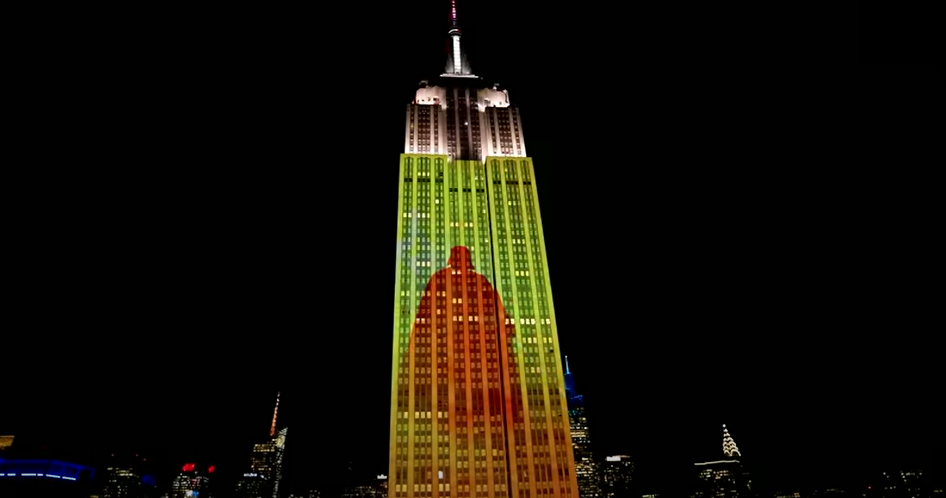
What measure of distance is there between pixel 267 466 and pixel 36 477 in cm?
6545

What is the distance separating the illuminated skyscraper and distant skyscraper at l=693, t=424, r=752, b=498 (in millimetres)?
62668

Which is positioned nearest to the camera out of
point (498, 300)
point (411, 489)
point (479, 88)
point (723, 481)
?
point (411, 489)

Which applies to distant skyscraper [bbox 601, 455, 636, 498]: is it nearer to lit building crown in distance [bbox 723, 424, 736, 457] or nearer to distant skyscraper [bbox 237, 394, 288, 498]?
lit building crown in distance [bbox 723, 424, 736, 457]

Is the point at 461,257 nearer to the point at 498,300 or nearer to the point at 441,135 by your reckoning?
the point at 498,300

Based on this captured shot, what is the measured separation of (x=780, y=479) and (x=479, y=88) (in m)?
80.6

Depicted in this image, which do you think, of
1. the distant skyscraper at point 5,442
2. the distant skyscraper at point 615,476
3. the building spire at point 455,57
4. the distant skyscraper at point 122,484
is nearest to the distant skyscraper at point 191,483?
the distant skyscraper at point 122,484

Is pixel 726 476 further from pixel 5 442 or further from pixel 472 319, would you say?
pixel 5 442

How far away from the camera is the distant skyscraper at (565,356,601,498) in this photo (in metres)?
119

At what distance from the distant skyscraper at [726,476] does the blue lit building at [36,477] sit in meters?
109

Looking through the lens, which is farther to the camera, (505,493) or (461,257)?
(461,257)

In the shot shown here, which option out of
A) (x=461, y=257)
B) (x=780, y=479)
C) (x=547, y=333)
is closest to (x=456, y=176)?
(x=461, y=257)

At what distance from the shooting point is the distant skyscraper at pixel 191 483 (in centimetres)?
10912

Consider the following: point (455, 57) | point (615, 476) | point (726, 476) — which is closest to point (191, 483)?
point (615, 476)

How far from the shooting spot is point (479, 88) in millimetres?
98688
